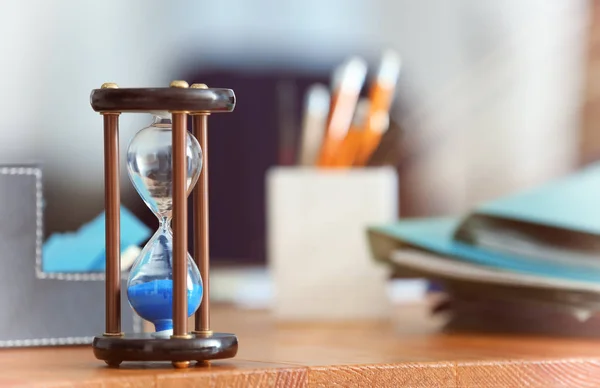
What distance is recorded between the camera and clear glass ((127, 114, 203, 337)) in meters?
0.62

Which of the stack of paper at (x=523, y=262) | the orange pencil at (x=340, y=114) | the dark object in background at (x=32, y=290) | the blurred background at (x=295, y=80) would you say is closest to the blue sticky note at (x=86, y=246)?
the dark object in background at (x=32, y=290)

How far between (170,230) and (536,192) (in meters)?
0.46

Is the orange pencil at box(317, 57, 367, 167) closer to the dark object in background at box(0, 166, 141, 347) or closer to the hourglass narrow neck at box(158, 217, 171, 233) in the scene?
the dark object in background at box(0, 166, 141, 347)

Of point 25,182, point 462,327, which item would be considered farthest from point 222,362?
point 462,327

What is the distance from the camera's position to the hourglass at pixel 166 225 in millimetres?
604

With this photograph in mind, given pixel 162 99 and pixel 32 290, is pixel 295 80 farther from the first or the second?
pixel 162 99

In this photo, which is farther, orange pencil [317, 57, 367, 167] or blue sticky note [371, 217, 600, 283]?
orange pencil [317, 57, 367, 167]

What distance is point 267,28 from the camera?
2109mm

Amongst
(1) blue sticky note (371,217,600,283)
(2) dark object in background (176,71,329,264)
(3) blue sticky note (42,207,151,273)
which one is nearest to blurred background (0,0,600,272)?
(2) dark object in background (176,71,329,264)

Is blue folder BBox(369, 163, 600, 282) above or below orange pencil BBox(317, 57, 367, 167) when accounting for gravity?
below

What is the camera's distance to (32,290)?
793 millimetres

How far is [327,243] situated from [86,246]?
1.16 feet

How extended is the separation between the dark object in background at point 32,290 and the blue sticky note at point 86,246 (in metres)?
0.04

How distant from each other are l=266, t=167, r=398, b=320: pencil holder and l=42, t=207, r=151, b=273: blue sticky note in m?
0.30
